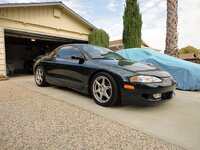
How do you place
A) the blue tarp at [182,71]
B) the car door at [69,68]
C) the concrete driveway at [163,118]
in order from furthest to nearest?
the blue tarp at [182,71] → the car door at [69,68] → the concrete driveway at [163,118]

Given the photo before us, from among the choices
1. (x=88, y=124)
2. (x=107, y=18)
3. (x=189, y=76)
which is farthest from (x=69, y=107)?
(x=107, y=18)

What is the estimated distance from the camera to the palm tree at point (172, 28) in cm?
859

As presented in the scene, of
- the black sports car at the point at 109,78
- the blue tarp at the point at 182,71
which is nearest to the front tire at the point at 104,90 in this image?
the black sports car at the point at 109,78

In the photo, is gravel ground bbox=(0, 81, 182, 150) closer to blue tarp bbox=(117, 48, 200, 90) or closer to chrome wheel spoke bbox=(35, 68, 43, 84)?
chrome wheel spoke bbox=(35, 68, 43, 84)

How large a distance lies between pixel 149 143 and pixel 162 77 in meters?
1.52

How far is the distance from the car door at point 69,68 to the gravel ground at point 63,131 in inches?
33.7

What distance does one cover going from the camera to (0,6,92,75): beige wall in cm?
752

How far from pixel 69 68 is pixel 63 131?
2.07 m

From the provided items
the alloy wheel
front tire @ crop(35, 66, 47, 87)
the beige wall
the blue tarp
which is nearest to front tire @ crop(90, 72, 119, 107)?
front tire @ crop(35, 66, 47, 87)

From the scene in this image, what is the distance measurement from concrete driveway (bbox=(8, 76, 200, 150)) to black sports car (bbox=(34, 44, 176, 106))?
215 millimetres

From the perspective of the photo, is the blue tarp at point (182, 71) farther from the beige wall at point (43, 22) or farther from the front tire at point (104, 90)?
the beige wall at point (43, 22)

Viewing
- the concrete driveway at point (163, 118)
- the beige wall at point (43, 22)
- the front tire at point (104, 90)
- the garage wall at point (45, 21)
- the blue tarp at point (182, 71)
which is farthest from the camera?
the garage wall at point (45, 21)

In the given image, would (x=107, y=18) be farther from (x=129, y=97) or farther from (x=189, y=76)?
(x=129, y=97)

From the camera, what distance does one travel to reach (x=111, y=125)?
8.43 ft
